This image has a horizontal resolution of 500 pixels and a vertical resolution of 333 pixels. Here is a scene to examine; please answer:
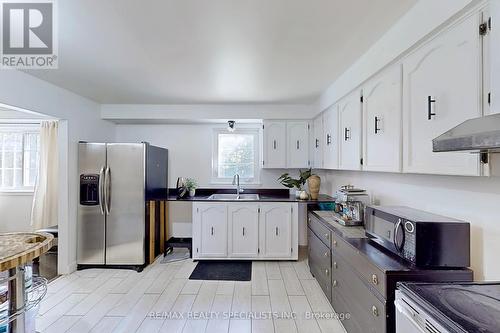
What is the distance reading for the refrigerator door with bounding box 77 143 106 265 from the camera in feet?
11.6

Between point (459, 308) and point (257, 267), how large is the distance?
9.35 feet

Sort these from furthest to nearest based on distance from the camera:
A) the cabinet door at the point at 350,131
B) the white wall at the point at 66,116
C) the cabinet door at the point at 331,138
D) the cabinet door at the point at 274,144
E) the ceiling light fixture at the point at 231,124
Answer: the ceiling light fixture at the point at 231,124 < the cabinet door at the point at 274,144 < the cabinet door at the point at 331,138 < the white wall at the point at 66,116 < the cabinet door at the point at 350,131

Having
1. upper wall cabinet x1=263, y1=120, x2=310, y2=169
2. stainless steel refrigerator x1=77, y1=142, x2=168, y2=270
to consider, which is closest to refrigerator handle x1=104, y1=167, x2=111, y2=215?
stainless steel refrigerator x1=77, y1=142, x2=168, y2=270

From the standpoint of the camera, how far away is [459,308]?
3.47 feet

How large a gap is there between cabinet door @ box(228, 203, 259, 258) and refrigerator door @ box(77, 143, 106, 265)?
5.69ft

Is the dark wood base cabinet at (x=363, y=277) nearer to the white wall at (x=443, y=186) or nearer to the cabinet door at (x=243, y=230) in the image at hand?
the white wall at (x=443, y=186)

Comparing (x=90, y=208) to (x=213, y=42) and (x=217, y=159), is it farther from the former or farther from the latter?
(x=213, y=42)

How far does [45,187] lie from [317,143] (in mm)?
4452

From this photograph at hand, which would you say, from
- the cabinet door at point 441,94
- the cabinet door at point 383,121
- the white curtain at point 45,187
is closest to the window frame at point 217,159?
the cabinet door at point 383,121

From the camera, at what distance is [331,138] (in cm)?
337

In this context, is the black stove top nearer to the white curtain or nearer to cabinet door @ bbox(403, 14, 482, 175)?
cabinet door @ bbox(403, 14, 482, 175)

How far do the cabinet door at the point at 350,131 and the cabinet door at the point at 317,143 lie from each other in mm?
745

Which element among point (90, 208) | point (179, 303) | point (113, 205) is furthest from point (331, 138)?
point (90, 208)

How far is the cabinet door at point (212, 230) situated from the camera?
12.6 feet
